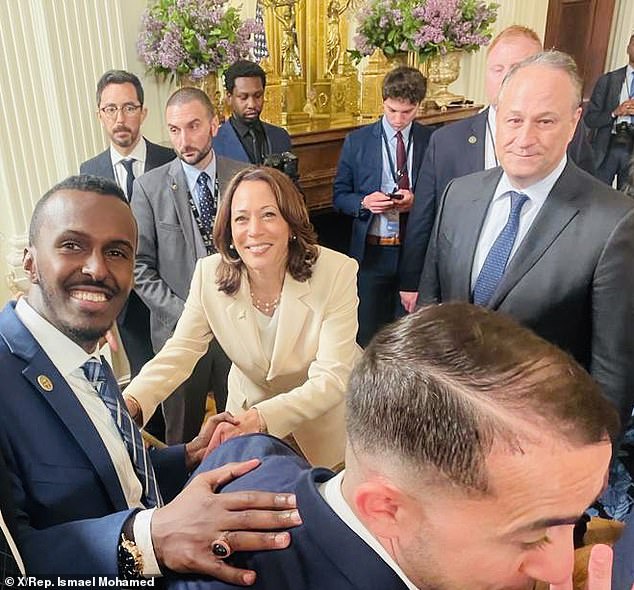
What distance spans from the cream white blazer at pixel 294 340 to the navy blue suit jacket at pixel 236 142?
1141 millimetres

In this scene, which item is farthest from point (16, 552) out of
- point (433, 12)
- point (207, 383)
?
point (433, 12)

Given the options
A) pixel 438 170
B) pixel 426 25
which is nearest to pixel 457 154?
pixel 438 170

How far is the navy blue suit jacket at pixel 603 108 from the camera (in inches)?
196

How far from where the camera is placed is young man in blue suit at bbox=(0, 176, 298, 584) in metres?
0.97

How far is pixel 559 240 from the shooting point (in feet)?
5.46

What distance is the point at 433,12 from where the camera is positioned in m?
3.89

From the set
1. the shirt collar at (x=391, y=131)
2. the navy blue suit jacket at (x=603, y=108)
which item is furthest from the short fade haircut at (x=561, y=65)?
the navy blue suit jacket at (x=603, y=108)

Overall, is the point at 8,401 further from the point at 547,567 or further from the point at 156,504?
the point at 547,567

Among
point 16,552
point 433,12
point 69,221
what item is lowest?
point 16,552

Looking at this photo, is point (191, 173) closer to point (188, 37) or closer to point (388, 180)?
point (188, 37)

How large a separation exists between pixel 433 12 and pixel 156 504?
368cm

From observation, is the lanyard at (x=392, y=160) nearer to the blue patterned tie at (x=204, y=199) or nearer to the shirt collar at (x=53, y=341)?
the blue patterned tie at (x=204, y=199)

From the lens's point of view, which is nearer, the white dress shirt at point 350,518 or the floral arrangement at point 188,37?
the white dress shirt at point 350,518

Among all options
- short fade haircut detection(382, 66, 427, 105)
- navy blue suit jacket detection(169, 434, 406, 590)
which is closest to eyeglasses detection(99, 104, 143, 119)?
short fade haircut detection(382, 66, 427, 105)
